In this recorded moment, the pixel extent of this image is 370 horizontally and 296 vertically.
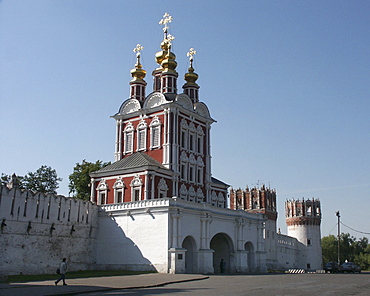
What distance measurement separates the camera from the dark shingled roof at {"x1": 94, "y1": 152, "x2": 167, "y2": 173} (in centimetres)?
3575

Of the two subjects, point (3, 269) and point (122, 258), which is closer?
point (3, 269)

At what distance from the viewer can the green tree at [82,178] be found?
47.8m

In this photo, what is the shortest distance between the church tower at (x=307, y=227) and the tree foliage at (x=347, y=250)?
21.0 meters

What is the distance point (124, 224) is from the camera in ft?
105

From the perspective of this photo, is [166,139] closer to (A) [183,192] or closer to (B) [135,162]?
(B) [135,162]

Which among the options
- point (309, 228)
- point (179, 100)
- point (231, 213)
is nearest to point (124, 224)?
point (231, 213)

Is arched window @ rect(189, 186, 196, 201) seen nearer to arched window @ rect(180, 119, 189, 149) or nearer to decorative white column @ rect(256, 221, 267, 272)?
arched window @ rect(180, 119, 189, 149)

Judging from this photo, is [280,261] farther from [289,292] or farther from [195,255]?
[289,292]

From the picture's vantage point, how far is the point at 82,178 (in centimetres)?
4791

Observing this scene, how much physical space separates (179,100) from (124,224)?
1262 cm

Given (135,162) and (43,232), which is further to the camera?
(135,162)

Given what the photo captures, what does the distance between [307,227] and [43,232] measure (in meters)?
42.8

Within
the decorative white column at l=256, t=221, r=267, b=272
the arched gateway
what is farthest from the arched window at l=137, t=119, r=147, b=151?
the decorative white column at l=256, t=221, r=267, b=272

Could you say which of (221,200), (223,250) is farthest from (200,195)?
(223,250)
